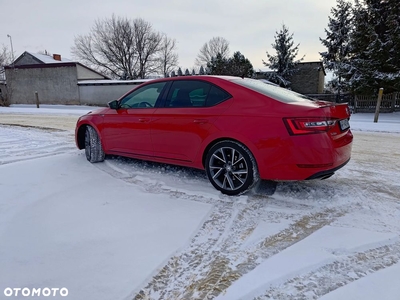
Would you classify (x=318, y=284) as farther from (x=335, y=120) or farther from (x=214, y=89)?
(x=214, y=89)

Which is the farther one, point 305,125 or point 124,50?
point 124,50

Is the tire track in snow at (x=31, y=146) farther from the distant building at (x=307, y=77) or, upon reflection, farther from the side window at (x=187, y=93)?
the distant building at (x=307, y=77)

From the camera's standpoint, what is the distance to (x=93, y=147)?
179 inches

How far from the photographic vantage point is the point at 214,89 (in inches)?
→ 135

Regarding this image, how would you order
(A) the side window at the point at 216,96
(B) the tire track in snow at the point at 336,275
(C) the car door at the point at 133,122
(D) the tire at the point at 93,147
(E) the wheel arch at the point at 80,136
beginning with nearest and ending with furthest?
(B) the tire track in snow at the point at 336,275, (A) the side window at the point at 216,96, (C) the car door at the point at 133,122, (D) the tire at the point at 93,147, (E) the wheel arch at the point at 80,136

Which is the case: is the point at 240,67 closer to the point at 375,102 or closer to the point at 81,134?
the point at 375,102

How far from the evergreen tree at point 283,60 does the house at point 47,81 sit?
18005 millimetres

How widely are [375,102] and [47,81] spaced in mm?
27644

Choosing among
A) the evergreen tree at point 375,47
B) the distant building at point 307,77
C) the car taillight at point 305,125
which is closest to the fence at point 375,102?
the evergreen tree at point 375,47

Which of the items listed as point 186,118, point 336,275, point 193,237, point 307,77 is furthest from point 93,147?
point 307,77

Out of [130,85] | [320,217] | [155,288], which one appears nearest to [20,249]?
[155,288]

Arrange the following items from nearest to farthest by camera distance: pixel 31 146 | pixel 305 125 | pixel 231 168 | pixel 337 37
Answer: pixel 305 125, pixel 231 168, pixel 31 146, pixel 337 37

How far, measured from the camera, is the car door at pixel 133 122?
3.96 meters

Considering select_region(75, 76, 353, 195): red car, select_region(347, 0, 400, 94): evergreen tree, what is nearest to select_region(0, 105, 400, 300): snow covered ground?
select_region(75, 76, 353, 195): red car
